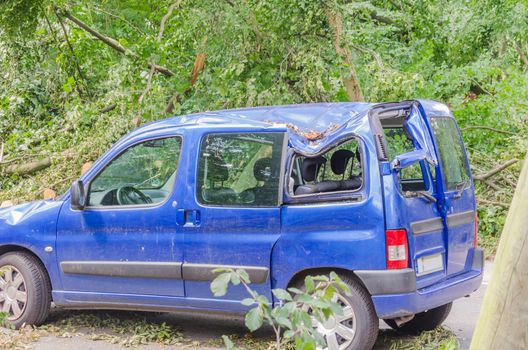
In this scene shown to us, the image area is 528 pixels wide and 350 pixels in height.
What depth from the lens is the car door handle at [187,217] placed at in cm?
674

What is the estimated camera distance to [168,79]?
578 inches

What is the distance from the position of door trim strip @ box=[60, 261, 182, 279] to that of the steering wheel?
0.56 meters

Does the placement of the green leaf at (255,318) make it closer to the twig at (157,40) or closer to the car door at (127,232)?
the car door at (127,232)

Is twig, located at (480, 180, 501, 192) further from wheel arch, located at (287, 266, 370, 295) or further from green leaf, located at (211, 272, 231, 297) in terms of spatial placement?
green leaf, located at (211, 272, 231, 297)

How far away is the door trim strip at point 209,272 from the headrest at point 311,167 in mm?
959

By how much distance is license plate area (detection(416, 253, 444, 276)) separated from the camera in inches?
241

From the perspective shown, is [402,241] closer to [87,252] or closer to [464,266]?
[464,266]

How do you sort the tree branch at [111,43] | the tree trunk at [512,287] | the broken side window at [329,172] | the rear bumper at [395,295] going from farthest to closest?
the tree branch at [111,43] → the broken side window at [329,172] → the rear bumper at [395,295] → the tree trunk at [512,287]

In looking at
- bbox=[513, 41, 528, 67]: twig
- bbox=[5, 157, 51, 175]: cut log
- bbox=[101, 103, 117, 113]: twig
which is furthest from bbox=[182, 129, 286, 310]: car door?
bbox=[513, 41, 528, 67]: twig

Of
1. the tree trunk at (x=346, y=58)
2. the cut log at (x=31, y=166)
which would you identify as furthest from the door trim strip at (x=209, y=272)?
the cut log at (x=31, y=166)

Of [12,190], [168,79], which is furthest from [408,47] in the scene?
[12,190]

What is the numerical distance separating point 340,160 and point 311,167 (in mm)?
298

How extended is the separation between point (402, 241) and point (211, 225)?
5.35 feet

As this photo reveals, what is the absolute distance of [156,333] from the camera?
7180mm
